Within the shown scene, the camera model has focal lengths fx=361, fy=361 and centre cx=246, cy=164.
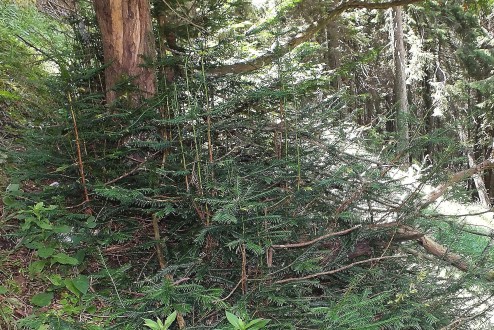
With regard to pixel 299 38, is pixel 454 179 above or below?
below

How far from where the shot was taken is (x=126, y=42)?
9.55 ft

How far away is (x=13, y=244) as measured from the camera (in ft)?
8.09

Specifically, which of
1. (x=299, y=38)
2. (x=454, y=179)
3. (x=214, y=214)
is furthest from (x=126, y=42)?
(x=454, y=179)

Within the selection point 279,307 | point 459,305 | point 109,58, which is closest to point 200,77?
point 109,58

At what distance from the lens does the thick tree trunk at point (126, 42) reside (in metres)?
2.88

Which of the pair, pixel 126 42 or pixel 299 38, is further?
pixel 299 38

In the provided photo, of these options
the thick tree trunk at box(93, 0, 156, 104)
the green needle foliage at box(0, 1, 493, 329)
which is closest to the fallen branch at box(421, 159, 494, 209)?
the green needle foliage at box(0, 1, 493, 329)

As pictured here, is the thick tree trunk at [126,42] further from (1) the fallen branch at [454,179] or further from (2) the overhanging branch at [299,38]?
(1) the fallen branch at [454,179]

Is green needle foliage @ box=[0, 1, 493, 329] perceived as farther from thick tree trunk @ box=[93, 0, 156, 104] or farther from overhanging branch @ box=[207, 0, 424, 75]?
overhanging branch @ box=[207, 0, 424, 75]

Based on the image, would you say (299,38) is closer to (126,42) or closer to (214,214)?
(126,42)

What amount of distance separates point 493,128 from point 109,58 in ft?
45.6

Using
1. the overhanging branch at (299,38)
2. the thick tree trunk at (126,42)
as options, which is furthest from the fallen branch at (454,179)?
the thick tree trunk at (126,42)

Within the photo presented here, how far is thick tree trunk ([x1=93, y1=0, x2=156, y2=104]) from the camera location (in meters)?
2.88

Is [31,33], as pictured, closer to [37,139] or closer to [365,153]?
[37,139]
